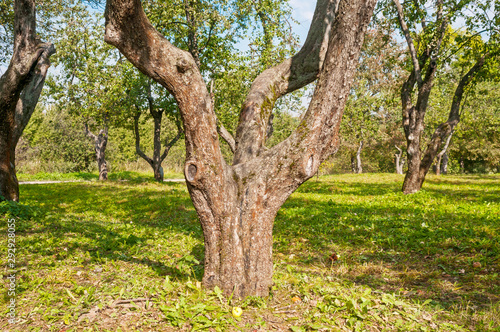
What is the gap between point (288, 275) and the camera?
4609 millimetres

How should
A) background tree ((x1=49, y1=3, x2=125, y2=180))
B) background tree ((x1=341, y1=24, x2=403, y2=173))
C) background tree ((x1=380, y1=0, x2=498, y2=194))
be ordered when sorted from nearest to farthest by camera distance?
1. background tree ((x1=380, y1=0, x2=498, y2=194))
2. background tree ((x1=49, y1=3, x2=125, y2=180))
3. background tree ((x1=341, y1=24, x2=403, y2=173))

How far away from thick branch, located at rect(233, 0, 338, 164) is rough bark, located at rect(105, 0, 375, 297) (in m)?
0.82

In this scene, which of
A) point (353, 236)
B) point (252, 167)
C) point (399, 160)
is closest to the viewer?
point (252, 167)

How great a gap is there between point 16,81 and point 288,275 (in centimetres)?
887

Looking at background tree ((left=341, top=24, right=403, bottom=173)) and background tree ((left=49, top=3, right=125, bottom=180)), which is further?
background tree ((left=341, top=24, right=403, bottom=173))

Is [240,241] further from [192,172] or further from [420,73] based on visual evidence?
[420,73]

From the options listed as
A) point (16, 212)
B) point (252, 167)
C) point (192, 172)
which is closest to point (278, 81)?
point (252, 167)

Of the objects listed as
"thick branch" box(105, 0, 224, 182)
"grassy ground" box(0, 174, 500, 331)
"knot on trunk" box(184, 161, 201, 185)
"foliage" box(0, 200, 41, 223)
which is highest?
"thick branch" box(105, 0, 224, 182)

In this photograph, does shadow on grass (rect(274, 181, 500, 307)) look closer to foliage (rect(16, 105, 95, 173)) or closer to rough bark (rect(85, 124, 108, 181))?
rough bark (rect(85, 124, 108, 181))

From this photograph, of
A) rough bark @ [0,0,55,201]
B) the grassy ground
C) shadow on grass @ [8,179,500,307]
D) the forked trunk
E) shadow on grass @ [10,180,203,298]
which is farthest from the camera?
rough bark @ [0,0,55,201]

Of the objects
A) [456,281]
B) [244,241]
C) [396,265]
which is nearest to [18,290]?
[244,241]

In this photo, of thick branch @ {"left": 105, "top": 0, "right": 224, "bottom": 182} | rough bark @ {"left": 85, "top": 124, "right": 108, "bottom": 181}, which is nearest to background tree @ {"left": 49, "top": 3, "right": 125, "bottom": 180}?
rough bark @ {"left": 85, "top": 124, "right": 108, "bottom": 181}

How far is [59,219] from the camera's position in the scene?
8234 mm

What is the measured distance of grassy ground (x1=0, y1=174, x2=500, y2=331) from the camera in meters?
3.42
